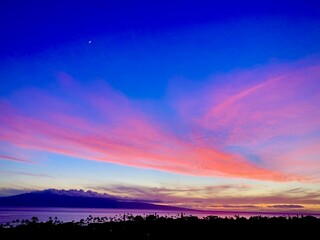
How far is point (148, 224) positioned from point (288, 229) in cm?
2085

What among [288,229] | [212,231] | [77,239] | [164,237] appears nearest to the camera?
[77,239]

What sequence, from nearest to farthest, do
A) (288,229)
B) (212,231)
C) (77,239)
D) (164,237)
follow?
(77,239) → (164,237) → (212,231) → (288,229)

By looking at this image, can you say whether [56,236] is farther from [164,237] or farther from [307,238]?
[307,238]

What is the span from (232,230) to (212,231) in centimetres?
307

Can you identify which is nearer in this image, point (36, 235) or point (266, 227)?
point (36, 235)

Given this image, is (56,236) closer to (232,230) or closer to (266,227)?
(232,230)

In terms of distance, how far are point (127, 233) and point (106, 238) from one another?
3.40 metres

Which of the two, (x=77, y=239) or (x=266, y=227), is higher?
(x=266, y=227)

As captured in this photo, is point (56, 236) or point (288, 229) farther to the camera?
point (288, 229)

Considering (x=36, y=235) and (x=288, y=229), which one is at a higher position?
(x=288, y=229)

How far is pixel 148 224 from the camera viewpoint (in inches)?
1962

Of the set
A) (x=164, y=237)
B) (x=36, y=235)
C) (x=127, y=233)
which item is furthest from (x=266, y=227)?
(x=36, y=235)

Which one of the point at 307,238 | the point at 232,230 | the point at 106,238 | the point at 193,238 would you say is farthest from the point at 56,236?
the point at 307,238

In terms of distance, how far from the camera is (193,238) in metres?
40.1
